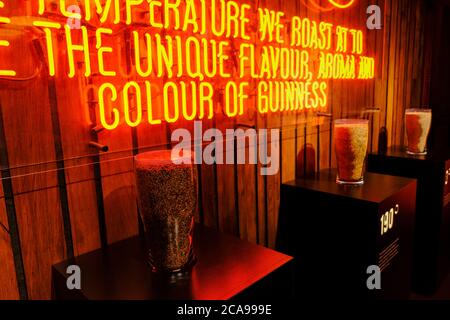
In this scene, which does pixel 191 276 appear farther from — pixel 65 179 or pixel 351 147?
pixel 351 147

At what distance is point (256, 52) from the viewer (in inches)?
83.2

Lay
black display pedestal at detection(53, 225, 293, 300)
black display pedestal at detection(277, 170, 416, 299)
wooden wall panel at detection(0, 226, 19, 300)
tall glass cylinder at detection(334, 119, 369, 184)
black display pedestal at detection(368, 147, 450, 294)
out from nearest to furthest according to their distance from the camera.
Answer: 1. black display pedestal at detection(53, 225, 293, 300)
2. wooden wall panel at detection(0, 226, 19, 300)
3. black display pedestal at detection(277, 170, 416, 299)
4. tall glass cylinder at detection(334, 119, 369, 184)
5. black display pedestal at detection(368, 147, 450, 294)

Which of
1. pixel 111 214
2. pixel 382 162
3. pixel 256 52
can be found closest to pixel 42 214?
pixel 111 214

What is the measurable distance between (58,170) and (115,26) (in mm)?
633

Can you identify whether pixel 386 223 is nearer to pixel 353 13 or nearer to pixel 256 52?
pixel 256 52

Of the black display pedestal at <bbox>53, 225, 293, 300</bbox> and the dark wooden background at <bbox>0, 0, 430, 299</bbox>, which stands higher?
the dark wooden background at <bbox>0, 0, 430, 299</bbox>

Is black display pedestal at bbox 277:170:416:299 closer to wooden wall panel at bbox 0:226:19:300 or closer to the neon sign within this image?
the neon sign

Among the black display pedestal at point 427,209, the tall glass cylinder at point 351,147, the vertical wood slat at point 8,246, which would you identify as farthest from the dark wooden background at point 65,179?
the black display pedestal at point 427,209

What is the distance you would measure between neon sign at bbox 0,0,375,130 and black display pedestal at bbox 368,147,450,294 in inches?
33.1

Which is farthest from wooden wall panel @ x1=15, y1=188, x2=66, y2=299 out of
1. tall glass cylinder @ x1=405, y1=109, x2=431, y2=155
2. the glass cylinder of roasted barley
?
tall glass cylinder @ x1=405, y1=109, x2=431, y2=155

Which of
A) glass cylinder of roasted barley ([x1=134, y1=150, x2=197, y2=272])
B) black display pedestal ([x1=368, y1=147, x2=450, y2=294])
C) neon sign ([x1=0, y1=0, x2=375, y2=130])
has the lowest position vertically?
black display pedestal ([x1=368, y1=147, x2=450, y2=294])

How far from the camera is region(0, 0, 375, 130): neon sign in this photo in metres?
1.39

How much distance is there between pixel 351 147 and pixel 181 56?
1.12m

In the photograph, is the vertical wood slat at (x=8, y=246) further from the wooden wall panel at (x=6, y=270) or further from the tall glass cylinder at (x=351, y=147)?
the tall glass cylinder at (x=351, y=147)
